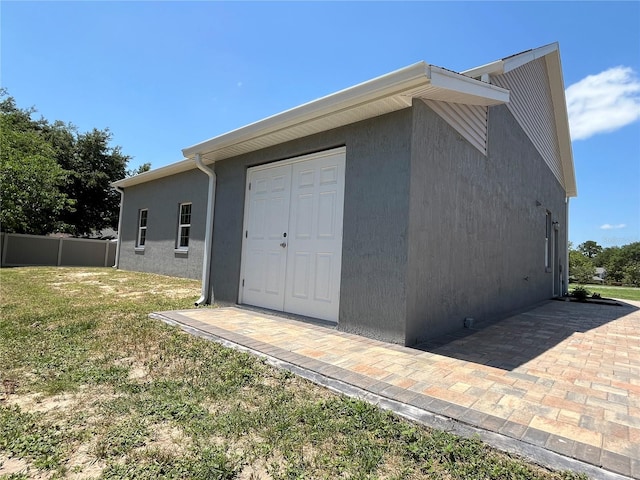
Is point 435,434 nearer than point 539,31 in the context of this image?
Yes

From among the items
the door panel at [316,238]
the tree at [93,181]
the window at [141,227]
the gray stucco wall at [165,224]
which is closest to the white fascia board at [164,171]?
the gray stucco wall at [165,224]

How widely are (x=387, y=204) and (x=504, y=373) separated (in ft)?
7.11

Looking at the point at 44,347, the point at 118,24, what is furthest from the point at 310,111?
the point at 118,24

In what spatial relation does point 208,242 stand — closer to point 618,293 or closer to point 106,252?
point 106,252

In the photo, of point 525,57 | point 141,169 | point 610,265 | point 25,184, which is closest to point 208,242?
point 525,57

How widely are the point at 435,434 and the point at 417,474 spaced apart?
40 centimetres

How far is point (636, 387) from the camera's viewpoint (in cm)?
288

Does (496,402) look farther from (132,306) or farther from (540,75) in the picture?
(540,75)

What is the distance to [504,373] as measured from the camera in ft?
10.1

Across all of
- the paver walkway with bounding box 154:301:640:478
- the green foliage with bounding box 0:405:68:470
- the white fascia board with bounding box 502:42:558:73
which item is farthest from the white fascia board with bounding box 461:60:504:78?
the green foliage with bounding box 0:405:68:470

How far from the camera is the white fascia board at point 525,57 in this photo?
563 centimetres

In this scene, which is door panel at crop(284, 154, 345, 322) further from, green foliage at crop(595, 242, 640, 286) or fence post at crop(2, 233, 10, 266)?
green foliage at crop(595, 242, 640, 286)

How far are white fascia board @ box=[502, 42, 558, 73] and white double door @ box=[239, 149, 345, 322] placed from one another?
3.43 meters

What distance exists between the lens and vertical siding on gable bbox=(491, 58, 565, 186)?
24.3 ft
